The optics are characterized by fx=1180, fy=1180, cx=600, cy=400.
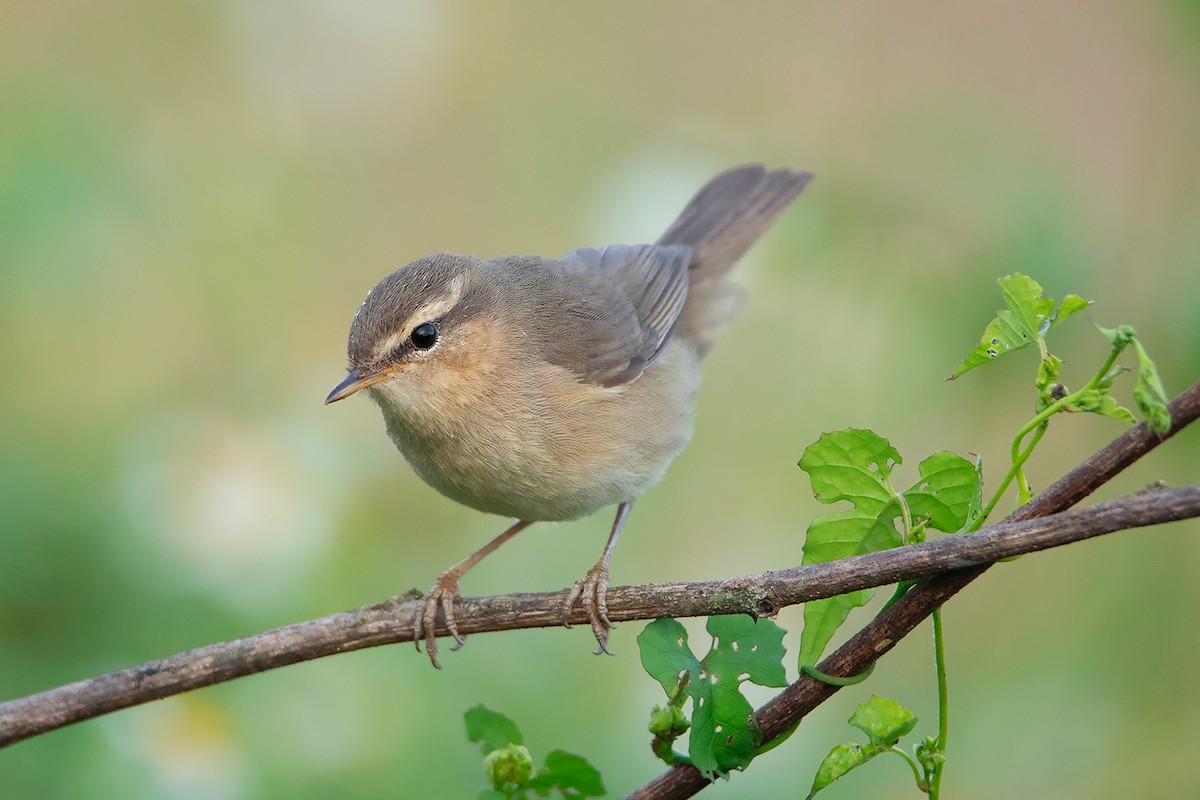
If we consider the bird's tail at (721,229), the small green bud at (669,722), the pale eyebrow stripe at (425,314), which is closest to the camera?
the small green bud at (669,722)

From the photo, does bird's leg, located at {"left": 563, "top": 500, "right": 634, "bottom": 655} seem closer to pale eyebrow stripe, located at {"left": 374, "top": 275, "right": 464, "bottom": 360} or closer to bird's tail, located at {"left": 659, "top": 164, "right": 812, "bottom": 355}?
pale eyebrow stripe, located at {"left": 374, "top": 275, "right": 464, "bottom": 360}

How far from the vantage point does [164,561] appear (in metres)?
3.62

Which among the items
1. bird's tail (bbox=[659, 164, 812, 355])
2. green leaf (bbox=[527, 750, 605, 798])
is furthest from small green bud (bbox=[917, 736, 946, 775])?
bird's tail (bbox=[659, 164, 812, 355])

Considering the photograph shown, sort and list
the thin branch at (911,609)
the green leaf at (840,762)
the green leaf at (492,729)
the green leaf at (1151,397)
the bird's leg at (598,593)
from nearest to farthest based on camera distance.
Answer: the green leaf at (1151,397), the thin branch at (911,609), the green leaf at (840,762), the green leaf at (492,729), the bird's leg at (598,593)

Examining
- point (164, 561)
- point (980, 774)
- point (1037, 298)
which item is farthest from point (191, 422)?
point (1037, 298)

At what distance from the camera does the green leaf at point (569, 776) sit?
197cm

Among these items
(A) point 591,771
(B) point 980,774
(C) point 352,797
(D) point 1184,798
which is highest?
(C) point 352,797

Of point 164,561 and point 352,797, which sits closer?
point 352,797

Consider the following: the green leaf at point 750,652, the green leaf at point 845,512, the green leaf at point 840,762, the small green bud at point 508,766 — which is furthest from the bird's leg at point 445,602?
the green leaf at point 840,762

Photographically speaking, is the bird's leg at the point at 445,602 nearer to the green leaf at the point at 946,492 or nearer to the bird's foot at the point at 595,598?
the bird's foot at the point at 595,598

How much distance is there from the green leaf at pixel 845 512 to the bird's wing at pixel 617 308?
196 centimetres

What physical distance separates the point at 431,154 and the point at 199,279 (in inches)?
94.6

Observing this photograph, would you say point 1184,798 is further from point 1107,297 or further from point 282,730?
point 282,730

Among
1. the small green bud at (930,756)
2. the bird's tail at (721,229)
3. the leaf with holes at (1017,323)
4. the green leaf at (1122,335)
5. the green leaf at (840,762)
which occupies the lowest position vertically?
the small green bud at (930,756)
